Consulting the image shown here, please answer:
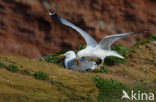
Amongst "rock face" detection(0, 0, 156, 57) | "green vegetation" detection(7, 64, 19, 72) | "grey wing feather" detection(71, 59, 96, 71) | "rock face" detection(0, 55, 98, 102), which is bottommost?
"rock face" detection(0, 55, 98, 102)

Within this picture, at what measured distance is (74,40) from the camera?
961 inches

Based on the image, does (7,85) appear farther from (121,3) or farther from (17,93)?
(121,3)

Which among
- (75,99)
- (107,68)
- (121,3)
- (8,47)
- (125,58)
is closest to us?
(75,99)

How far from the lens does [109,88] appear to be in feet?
27.8

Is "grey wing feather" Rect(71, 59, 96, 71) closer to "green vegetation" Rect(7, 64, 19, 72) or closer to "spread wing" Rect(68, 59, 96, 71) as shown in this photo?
"spread wing" Rect(68, 59, 96, 71)

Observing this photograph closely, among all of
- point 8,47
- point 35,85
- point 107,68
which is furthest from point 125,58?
point 8,47

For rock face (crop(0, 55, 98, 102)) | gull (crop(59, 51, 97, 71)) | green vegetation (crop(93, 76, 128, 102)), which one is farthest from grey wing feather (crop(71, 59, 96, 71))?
rock face (crop(0, 55, 98, 102))

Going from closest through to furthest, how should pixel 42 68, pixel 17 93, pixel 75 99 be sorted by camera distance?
pixel 17 93, pixel 75 99, pixel 42 68

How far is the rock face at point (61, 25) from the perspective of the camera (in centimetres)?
2366

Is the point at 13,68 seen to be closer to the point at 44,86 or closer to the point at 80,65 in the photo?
the point at 44,86

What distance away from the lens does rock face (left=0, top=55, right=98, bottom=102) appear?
22.7ft

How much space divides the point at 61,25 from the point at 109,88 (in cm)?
1606

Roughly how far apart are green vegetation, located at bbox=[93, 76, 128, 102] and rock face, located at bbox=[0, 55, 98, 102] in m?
0.33

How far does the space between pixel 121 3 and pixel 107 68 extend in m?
15.4
